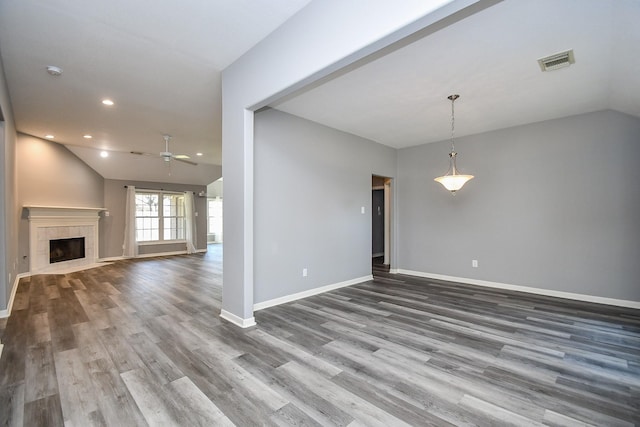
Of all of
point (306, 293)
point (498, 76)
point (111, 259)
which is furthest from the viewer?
point (111, 259)

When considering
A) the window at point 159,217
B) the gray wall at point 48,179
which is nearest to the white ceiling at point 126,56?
the gray wall at point 48,179

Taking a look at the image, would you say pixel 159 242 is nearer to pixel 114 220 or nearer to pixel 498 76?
pixel 114 220

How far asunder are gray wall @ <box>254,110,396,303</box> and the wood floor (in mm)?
620

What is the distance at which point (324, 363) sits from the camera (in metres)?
2.52

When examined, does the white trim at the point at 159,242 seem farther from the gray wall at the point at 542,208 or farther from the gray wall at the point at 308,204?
the gray wall at the point at 542,208

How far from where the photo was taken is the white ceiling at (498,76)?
232 cm

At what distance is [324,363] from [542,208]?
4.50 m

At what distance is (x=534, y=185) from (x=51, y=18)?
6.49m

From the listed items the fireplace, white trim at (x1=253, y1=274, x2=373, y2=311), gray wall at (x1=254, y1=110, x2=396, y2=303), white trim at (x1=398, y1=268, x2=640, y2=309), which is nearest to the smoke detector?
gray wall at (x1=254, y1=110, x2=396, y2=303)

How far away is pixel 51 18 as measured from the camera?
2.51 m

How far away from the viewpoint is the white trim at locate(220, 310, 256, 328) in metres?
3.31

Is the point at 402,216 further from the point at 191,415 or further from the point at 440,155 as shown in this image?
A: the point at 191,415

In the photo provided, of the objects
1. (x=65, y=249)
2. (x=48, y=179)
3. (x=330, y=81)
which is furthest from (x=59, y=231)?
(x=330, y=81)

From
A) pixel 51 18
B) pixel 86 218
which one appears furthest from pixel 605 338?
pixel 86 218
